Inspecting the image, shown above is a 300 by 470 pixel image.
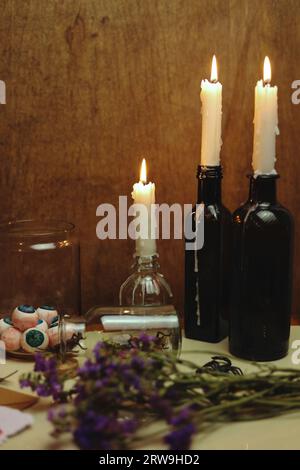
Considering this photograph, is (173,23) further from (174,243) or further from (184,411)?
(184,411)

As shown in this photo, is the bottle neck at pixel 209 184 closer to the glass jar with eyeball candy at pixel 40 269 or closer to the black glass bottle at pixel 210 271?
the black glass bottle at pixel 210 271

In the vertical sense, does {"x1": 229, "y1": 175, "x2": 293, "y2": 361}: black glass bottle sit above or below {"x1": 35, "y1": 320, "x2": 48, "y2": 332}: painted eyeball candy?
above

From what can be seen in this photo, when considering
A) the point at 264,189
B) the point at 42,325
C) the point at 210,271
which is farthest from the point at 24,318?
the point at 264,189

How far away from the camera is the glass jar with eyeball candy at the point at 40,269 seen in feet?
3.43

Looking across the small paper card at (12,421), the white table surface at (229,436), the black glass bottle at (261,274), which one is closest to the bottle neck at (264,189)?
the black glass bottle at (261,274)

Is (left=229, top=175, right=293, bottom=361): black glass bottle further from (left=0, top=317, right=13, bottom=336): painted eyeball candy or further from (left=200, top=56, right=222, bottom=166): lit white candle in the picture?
(left=0, top=317, right=13, bottom=336): painted eyeball candy

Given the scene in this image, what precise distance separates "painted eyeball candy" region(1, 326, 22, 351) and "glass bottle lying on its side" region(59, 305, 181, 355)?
0.09 m

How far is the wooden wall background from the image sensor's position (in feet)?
3.46

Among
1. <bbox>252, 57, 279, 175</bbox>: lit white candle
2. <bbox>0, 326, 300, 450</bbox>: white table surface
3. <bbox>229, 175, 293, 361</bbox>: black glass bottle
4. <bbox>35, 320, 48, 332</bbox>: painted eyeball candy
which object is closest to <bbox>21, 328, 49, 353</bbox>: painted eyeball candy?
<bbox>35, 320, 48, 332</bbox>: painted eyeball candy

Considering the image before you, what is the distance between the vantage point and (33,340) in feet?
3.10

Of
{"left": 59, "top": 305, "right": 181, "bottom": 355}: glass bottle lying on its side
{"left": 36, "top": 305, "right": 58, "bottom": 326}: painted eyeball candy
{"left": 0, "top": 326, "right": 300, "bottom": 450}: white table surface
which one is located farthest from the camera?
{"left": 36, "top": 305, "right": 58, "bottom": 326}: painted eyeball candy

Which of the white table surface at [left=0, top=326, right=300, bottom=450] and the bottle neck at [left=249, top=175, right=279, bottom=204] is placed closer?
the white table surface at [left=0, top=326, right=300, bottom=450]

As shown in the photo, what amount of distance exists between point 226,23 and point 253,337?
493 mm

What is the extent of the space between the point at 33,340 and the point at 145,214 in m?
0.24
